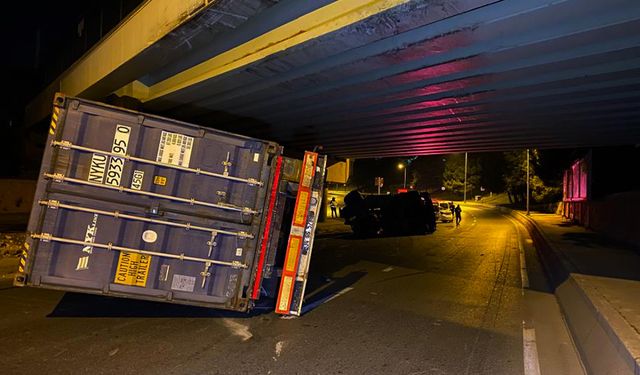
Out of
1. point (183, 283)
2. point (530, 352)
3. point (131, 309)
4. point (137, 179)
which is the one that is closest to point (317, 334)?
point (183, 283)

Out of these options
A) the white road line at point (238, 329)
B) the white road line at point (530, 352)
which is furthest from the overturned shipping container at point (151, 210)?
the white road line at point (530, 352)

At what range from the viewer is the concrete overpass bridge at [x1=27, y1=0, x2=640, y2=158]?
270 inches

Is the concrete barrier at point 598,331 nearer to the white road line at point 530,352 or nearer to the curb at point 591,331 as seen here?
the curb at point 591,331

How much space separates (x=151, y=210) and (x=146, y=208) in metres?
0.07

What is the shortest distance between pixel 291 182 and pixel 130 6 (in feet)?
25.0

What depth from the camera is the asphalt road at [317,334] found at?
16.2ft

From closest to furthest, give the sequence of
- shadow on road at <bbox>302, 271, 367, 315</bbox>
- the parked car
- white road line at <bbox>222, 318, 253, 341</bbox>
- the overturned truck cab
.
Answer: white road line at <bbox>222, 318, 253, 341</bbox>, shadow on road at <bbox>302, 271, 367, 315</bbox>, the overturned truck cab, the parked car

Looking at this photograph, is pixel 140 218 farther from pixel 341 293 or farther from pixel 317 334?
pixel 341 293

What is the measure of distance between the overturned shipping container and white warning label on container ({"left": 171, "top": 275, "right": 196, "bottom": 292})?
13mm

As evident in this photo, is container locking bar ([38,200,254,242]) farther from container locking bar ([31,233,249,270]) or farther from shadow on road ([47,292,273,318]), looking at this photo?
shadow on road ([47,292,273,318])

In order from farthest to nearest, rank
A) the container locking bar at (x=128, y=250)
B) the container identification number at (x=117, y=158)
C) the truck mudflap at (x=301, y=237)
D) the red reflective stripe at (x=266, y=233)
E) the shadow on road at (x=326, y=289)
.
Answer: the shadow on road at (x=326, y=289) < the truck mudflap at (x=301, y=237) < the red reflective stripe at (x=266, y=233) < the container identification number at (x=117, y=158) < the container locking bar at (x=128, y=250)

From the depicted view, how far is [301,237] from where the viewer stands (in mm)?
6715

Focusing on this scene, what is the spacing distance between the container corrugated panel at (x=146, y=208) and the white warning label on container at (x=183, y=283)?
0.04 feet

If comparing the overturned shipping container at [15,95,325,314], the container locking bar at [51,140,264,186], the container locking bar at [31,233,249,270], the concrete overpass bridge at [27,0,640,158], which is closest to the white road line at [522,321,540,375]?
the overturned shipping container at [15,95,325,314]
